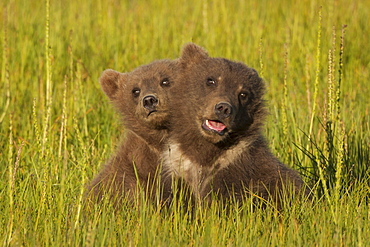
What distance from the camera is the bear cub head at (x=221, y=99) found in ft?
17.9

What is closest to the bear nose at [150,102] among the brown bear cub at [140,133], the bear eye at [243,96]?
the brown bear cub at [140,133]

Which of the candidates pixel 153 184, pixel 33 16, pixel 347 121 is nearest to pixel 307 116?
pixel 347 121

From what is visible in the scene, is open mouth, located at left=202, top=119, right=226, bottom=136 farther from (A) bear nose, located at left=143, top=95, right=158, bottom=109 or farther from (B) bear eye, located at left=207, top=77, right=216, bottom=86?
(A) bear nose, located at left=143, top=95, right=158, bottom=109

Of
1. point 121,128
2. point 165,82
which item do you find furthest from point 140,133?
point 121,128

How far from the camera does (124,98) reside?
6.76 meters

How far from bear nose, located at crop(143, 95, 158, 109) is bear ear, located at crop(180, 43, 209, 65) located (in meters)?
0.42

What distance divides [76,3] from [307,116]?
6.24 metres

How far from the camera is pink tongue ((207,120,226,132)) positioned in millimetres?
5483

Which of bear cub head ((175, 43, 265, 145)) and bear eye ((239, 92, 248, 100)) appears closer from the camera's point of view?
bear cub head ((175, 43, 265, 145))

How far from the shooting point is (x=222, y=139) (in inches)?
215

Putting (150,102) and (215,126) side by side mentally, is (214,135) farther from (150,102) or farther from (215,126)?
(150,102)

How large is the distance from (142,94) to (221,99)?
1127 millimetres

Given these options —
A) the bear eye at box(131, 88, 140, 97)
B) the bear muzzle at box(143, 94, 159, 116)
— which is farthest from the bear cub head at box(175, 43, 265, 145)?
the bear eye at box(131, 88, 140, 97)

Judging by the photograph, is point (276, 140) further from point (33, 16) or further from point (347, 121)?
point (33, 16)
